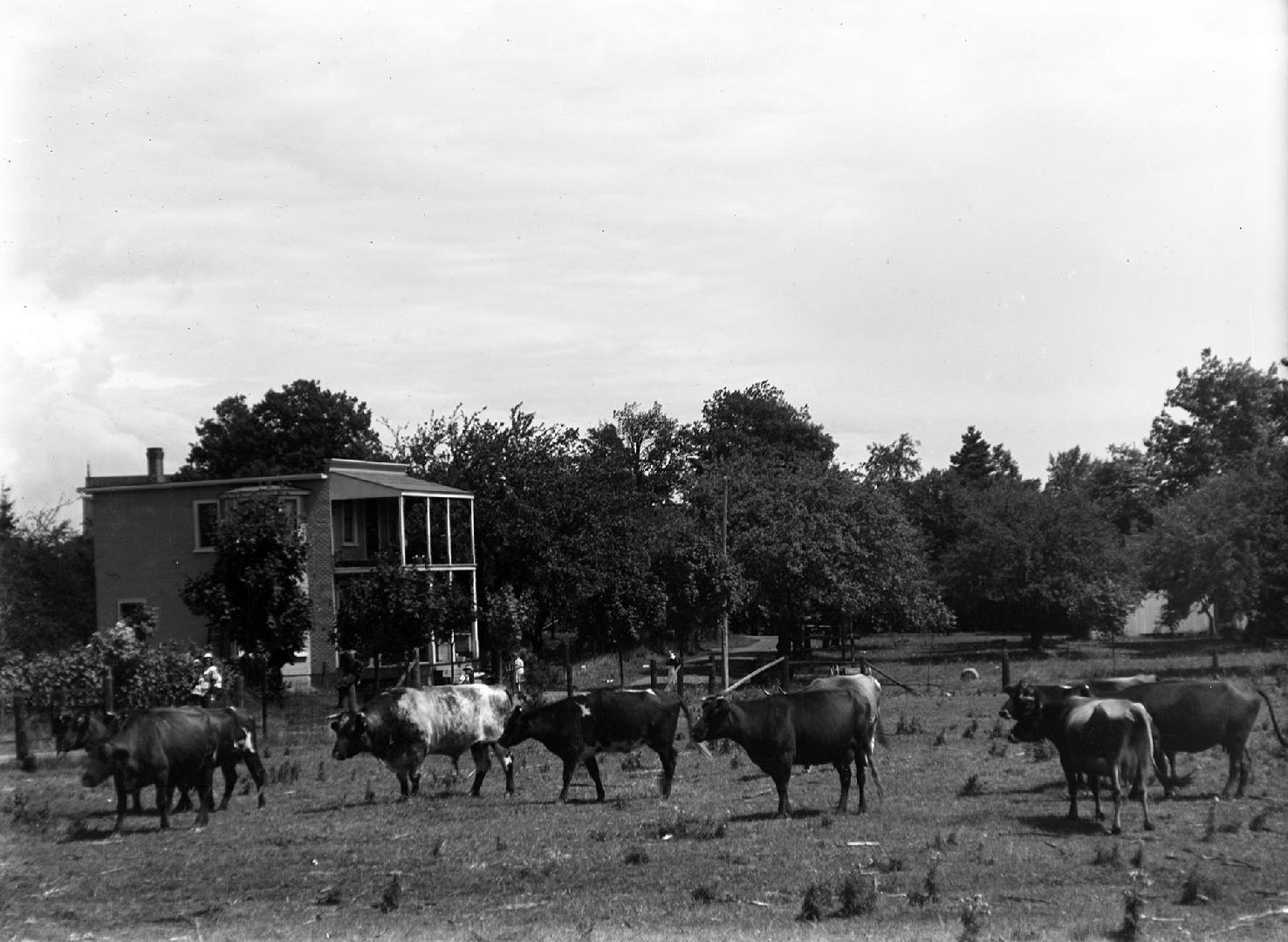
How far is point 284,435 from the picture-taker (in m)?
77.4

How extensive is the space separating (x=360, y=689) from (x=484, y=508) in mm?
14452

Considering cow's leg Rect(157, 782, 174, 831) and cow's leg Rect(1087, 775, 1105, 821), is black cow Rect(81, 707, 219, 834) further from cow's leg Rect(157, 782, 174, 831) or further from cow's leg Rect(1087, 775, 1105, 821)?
cow's leg Rect(1087, 775, 1105, 821)

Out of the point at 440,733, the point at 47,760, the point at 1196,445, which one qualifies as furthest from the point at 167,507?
the point at 1196,445

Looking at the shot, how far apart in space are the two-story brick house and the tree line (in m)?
3.36

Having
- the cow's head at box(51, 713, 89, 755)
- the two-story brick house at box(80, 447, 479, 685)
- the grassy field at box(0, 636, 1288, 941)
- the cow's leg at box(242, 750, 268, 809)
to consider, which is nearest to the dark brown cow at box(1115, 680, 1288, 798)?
the grassy field at box(0, 636, 1288, 941)

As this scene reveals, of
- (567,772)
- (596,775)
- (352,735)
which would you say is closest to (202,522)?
(352,735)

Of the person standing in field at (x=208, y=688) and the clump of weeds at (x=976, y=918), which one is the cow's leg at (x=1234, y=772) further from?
the person standing in field at (x=208, y=688)

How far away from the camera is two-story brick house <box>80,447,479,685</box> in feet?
153

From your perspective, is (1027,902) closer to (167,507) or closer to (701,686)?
(701,686)

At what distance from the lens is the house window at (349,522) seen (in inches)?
1921

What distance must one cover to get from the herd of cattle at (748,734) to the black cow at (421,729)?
3 cm

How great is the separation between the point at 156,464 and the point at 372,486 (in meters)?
12.3

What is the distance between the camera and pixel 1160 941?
1053 centimetres

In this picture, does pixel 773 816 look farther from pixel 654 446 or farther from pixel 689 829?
pixel 654 446
